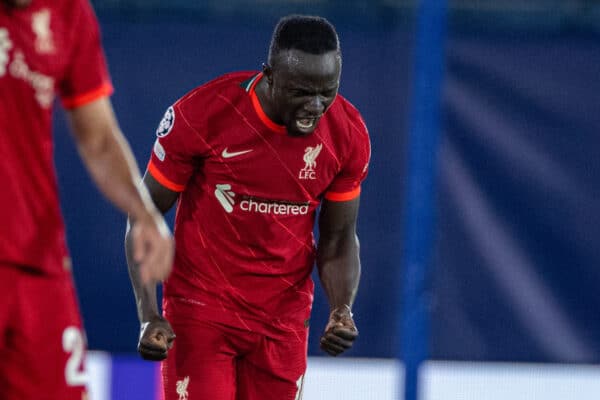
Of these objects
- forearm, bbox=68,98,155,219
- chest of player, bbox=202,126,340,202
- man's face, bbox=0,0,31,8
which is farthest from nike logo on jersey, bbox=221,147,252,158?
man's face, bbox=0,0,31,8

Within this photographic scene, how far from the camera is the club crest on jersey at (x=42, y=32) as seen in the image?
239 cm

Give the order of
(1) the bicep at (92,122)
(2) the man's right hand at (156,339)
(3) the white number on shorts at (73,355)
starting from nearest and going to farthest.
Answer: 1. (3) the white number on shorts at (73,355)
2. (1) the bicep at (92,122)
3. (2) the man's right hand at (156,339)

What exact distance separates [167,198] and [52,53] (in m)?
1.17

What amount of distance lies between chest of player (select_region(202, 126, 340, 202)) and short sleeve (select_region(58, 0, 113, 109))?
3.11ft

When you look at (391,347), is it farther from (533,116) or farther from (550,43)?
(550,43)

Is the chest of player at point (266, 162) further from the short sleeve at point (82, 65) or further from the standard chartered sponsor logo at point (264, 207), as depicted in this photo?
the short sleeve at point (82, 65)

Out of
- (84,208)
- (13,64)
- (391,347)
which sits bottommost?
(391,347)

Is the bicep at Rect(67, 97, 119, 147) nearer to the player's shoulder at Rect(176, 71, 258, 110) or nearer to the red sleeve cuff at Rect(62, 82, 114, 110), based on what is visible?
the red sleeve cuff at Rect(62, 82, 114, 110)

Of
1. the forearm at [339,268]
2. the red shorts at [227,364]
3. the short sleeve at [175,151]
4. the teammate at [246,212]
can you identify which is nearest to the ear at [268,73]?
the teammate at [246,212]

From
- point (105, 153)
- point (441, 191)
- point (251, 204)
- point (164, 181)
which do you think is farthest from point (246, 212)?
point (441, 191)

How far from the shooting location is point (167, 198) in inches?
139

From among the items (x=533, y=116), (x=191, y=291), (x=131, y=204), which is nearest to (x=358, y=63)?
(x=533, y=116)

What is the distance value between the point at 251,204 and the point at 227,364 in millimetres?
489

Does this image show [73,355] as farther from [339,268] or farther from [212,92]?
[339,268]
